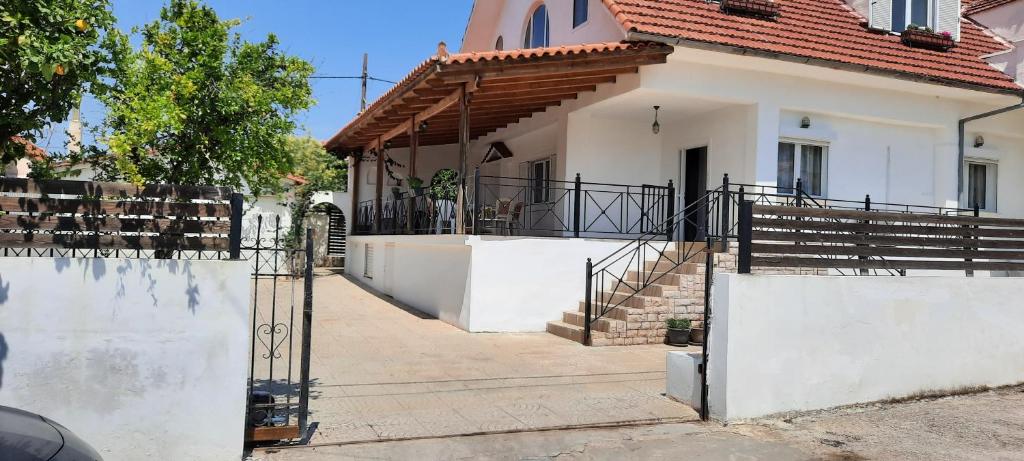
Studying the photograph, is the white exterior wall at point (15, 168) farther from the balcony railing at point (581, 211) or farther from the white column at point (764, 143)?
the white column at point (764, 143)

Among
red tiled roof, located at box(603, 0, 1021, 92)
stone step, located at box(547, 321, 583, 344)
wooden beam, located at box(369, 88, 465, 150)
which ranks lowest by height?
stone step, located at box(547, 321, 583, 344)

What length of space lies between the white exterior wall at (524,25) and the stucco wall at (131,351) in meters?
8.51

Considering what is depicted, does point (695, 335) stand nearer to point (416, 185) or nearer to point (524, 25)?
point (416, 185)

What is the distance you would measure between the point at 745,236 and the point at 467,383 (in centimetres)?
324

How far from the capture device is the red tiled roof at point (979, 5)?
15.6 meters

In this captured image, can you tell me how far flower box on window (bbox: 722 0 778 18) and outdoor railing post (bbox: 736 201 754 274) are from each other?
24.3ft

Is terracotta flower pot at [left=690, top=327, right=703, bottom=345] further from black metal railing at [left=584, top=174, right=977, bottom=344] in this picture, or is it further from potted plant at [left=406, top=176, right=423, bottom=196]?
potted plant at [left=406, top=176, right=423, bottom=196]

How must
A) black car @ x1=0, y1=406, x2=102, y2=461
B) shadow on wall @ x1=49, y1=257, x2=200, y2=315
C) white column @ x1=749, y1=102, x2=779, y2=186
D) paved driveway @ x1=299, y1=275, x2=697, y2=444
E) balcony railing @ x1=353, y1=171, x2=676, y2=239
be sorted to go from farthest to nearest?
1. balcony railing @ x1=353, y1=171, x2=676, y2=239
2. white column @ x1=749, y1=102, x2=779, y2=186
3. paved driveway @ x1=299, y1=275, x2=697, y2=444
4. shadow on wall @ x1=49, y1=257, x2=200, y2=315
5. black car @ x1=0, y1=406, x2=102, y2=461

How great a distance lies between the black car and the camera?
117 inches

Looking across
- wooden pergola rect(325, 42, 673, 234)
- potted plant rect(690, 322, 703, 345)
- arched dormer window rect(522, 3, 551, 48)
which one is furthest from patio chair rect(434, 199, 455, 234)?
potted plant rect(690, 322, 703, 345)

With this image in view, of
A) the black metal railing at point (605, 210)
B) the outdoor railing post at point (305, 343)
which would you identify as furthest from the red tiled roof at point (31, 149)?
the black metal railing at point (605, 210)

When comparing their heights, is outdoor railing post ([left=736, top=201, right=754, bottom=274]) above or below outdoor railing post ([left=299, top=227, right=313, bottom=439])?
above

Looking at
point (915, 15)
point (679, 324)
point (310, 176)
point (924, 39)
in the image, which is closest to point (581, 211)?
point (679, 324)

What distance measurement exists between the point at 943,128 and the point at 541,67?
8.32 meters
